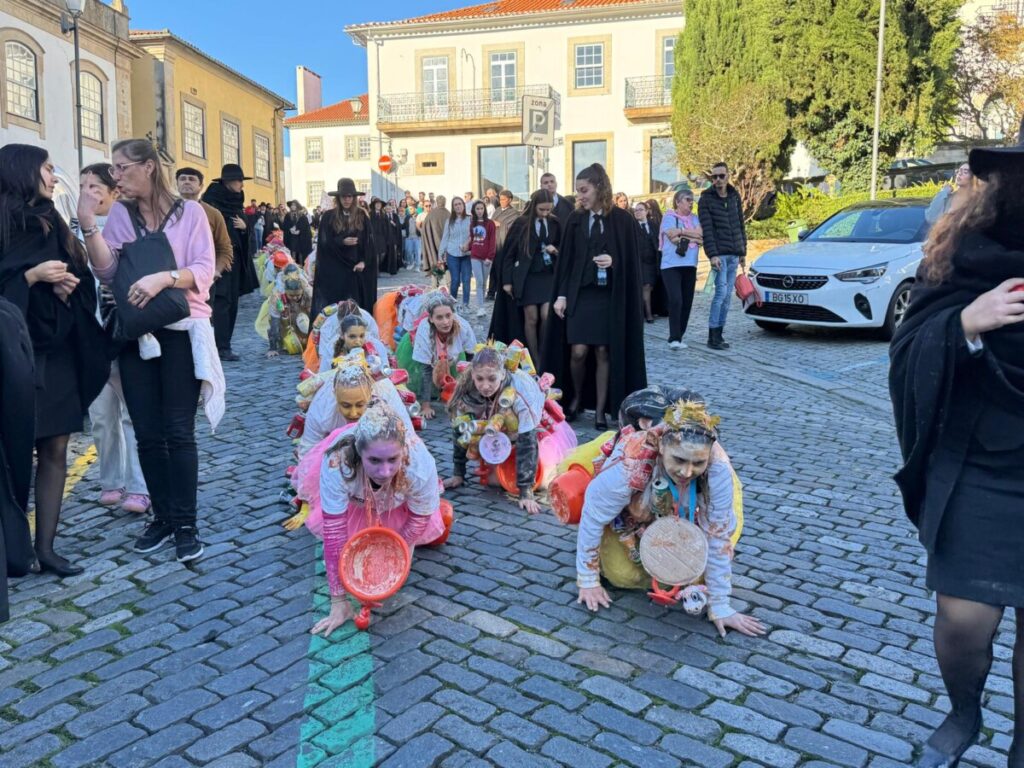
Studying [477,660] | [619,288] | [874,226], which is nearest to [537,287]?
[619,288]

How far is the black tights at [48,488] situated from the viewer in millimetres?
4352

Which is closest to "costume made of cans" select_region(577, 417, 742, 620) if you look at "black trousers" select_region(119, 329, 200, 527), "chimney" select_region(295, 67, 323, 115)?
"black trousers" select_region(119, 329, 200, 527)

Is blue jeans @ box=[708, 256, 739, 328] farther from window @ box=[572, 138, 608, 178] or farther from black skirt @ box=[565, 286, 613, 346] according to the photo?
window @ box=[572, 138, 608, 178]

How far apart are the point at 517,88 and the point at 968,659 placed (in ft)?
119

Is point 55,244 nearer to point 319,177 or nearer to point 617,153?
point 617,153

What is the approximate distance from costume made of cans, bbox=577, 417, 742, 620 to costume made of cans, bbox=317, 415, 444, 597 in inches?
29.6

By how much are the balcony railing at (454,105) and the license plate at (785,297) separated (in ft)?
84.7

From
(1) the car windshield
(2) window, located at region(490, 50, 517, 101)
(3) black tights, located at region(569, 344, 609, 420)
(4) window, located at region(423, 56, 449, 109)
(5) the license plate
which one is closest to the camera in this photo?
(3) black tights, located at region(569, 344, 609, 420)

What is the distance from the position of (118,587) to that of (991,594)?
12.1 ft

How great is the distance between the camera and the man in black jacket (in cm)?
1076

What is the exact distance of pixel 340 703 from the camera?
3.19m

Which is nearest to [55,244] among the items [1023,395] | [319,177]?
[1023,395]

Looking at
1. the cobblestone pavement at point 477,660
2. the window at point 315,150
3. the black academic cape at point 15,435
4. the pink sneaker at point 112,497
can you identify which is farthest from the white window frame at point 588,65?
the black academic cape at point 15,435

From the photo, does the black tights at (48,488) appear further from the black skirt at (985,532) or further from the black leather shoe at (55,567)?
the black skirt at (985,532)
